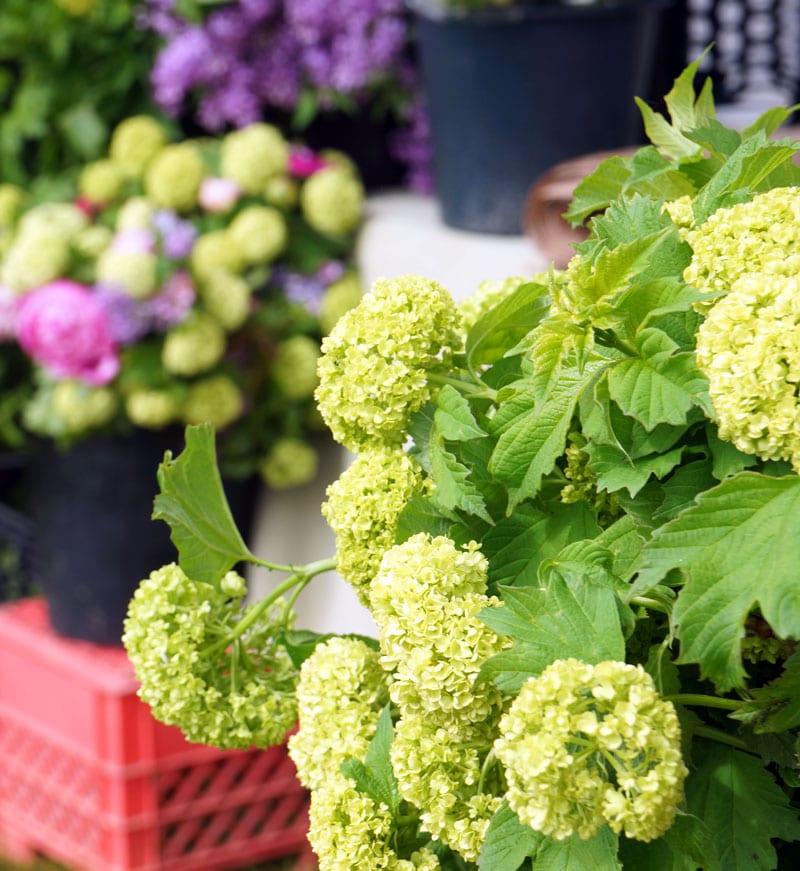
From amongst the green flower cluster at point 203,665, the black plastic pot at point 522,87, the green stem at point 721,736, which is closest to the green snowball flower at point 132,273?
the black plastic pot at point 522,87

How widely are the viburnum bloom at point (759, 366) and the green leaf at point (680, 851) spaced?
168mm

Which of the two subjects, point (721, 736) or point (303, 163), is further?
point (303, 163)

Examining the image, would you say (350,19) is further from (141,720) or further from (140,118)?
(141,720)

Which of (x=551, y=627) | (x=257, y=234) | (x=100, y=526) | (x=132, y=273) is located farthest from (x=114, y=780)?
(x=551, y=627)

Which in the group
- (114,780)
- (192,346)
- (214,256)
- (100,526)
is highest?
(214,256)

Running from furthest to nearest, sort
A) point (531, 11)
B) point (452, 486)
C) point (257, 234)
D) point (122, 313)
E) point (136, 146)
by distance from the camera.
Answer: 1. point (136, 146)
2. point (257, 234)
3. point (122, 313)
4. point (531, 11)
5. point (452, 486)

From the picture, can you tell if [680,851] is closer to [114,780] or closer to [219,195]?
[114,780]

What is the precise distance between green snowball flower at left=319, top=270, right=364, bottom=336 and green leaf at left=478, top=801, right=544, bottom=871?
1.74 meters

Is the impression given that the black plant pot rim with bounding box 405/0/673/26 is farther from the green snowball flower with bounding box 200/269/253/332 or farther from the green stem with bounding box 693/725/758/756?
the green stem with bounding box 693/725/758/756

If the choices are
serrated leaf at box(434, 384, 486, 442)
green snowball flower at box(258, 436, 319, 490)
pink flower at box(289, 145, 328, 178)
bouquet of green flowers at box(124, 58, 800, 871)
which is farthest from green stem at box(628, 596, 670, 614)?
pink flower at box(289, 145, 328, 178)

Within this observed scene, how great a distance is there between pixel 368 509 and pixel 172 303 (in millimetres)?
1537

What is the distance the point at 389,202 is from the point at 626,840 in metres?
2.04

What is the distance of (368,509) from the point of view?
692 millimetres

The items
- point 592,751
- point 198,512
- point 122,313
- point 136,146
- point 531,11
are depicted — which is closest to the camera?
point 592,751
